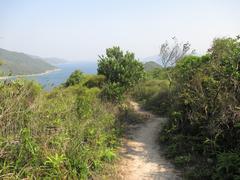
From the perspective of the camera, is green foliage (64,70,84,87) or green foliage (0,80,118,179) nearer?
green foliage (0,80,118,179)

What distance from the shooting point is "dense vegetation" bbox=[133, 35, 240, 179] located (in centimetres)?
810

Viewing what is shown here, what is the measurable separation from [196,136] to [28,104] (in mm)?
6138

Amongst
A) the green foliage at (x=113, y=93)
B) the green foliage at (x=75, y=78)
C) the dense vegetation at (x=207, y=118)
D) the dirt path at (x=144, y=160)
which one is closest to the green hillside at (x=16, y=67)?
the green foliage at (x=75, y=78)

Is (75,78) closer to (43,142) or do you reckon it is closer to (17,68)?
(17,68)

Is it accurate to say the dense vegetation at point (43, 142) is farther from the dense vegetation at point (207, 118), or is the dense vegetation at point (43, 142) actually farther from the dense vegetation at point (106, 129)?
the dense vegetation at point (207, 118)

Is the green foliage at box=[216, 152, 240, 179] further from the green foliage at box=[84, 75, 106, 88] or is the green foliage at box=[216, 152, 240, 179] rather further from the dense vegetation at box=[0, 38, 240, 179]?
the green foliage at box=[84, 75, 106, 88]

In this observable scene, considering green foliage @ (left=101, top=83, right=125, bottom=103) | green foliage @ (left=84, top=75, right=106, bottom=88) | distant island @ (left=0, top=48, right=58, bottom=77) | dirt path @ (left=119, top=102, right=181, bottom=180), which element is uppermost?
distant island @ (left=0, top=48, right=58, bottom=77)

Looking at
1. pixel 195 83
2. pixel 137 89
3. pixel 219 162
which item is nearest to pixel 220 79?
pixel 195 83

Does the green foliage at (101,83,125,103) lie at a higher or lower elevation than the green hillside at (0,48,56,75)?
lower

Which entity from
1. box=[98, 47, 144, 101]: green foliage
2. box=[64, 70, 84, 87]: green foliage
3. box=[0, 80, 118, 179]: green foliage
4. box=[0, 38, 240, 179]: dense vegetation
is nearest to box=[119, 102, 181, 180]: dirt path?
box=[0, 38, 240, 179]: dense vegetation

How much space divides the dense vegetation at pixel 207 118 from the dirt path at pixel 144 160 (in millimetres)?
476

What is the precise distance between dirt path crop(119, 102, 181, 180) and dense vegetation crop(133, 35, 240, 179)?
0.48 metres

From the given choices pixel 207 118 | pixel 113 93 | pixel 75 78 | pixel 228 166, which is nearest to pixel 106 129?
pixel 207 118

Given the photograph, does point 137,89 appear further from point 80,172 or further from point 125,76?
point 80,172
